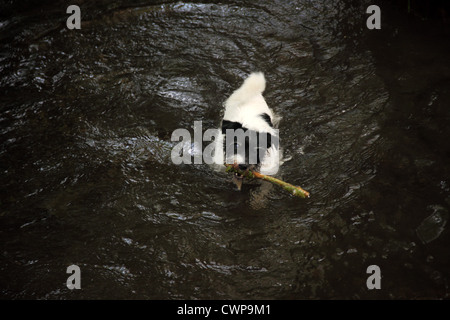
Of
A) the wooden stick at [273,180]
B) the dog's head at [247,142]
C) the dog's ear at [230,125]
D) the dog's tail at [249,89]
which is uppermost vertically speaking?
the dog's tail at [249,89]

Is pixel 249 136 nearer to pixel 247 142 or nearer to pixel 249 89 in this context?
pixel 247 142

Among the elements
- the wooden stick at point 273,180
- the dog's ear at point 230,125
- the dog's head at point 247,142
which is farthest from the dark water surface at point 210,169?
the dog's ear at point 230,125

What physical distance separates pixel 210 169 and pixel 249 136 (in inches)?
31.3

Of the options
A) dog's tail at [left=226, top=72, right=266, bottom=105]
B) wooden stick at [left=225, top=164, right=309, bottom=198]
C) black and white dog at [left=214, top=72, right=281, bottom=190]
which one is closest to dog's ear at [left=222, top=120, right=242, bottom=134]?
black and white dog at [left=214, top=72, right=281, bottom=190]

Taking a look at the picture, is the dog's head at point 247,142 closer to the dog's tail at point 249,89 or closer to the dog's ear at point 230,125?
the dog's ear at point 230,125

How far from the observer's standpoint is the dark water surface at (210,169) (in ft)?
9.23

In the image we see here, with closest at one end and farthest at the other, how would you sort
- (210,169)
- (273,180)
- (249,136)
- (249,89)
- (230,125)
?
(249,136) → (230,125) → (273,180) → (210,169) → (249,89)

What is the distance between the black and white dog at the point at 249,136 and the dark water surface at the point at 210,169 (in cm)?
24

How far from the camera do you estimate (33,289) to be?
2725 millimetres

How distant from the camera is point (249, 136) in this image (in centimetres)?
297

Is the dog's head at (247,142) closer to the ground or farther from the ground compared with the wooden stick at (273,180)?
farther from the ground

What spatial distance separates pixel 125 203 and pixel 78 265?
25.9 inches

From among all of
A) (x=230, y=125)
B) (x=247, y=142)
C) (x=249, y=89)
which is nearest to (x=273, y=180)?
(x=247, y=142)

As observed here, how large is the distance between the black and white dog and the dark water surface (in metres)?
0.24
